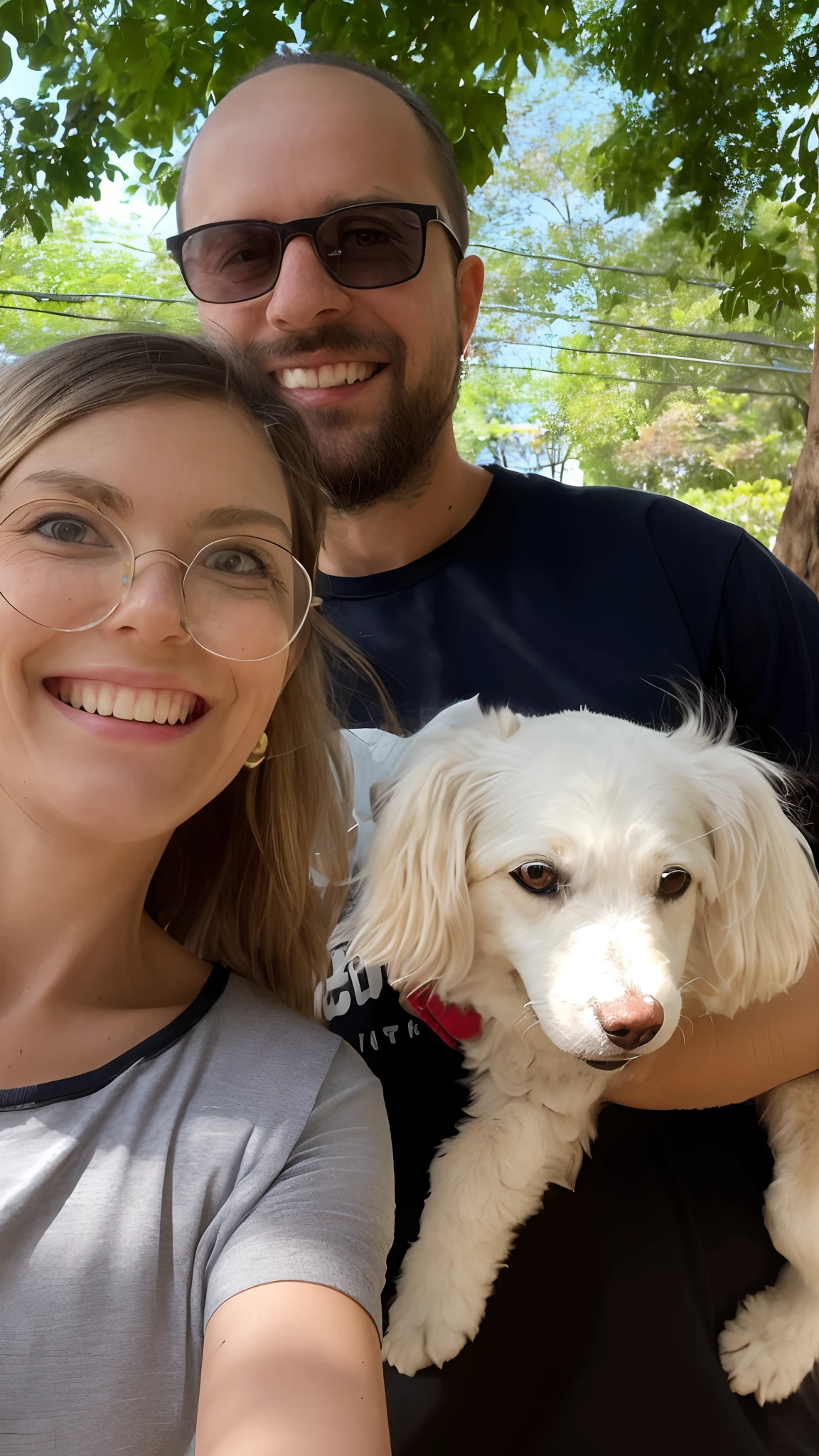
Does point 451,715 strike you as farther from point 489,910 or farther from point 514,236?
point 514,236

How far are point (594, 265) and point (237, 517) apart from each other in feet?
11.3

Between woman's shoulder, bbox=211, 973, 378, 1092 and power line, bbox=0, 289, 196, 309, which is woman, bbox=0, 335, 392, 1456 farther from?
power line, bbox=0, 289, 196, 309

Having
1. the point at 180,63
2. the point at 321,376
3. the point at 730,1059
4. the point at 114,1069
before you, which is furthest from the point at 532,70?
the point at 114,1069

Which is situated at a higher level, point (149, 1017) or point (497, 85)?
point (497, 85)

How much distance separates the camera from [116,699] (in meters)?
→ 1.08

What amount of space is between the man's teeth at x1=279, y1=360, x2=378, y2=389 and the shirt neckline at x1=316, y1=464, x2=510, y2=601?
0.33 meters

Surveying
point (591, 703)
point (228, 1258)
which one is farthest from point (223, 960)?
point (591, 703)

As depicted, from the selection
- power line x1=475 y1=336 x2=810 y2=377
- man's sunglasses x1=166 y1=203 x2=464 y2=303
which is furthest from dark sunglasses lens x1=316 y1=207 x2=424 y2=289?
→ power line x1=475 y1=336 x2=810 y2=377

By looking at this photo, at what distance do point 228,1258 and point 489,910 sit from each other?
57 centimetres

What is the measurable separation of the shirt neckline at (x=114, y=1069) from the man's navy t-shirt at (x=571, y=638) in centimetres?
35

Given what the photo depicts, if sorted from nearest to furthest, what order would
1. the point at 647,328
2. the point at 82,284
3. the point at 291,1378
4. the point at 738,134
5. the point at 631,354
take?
the point at 291,1378 < the point at 82,284 < the point at 738,134 < the point at 647,328 < the point at 631,354

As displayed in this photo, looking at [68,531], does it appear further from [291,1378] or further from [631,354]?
[631,354]

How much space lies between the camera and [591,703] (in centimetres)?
152

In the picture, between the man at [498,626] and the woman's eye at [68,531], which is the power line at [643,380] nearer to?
the man at [498,626]
